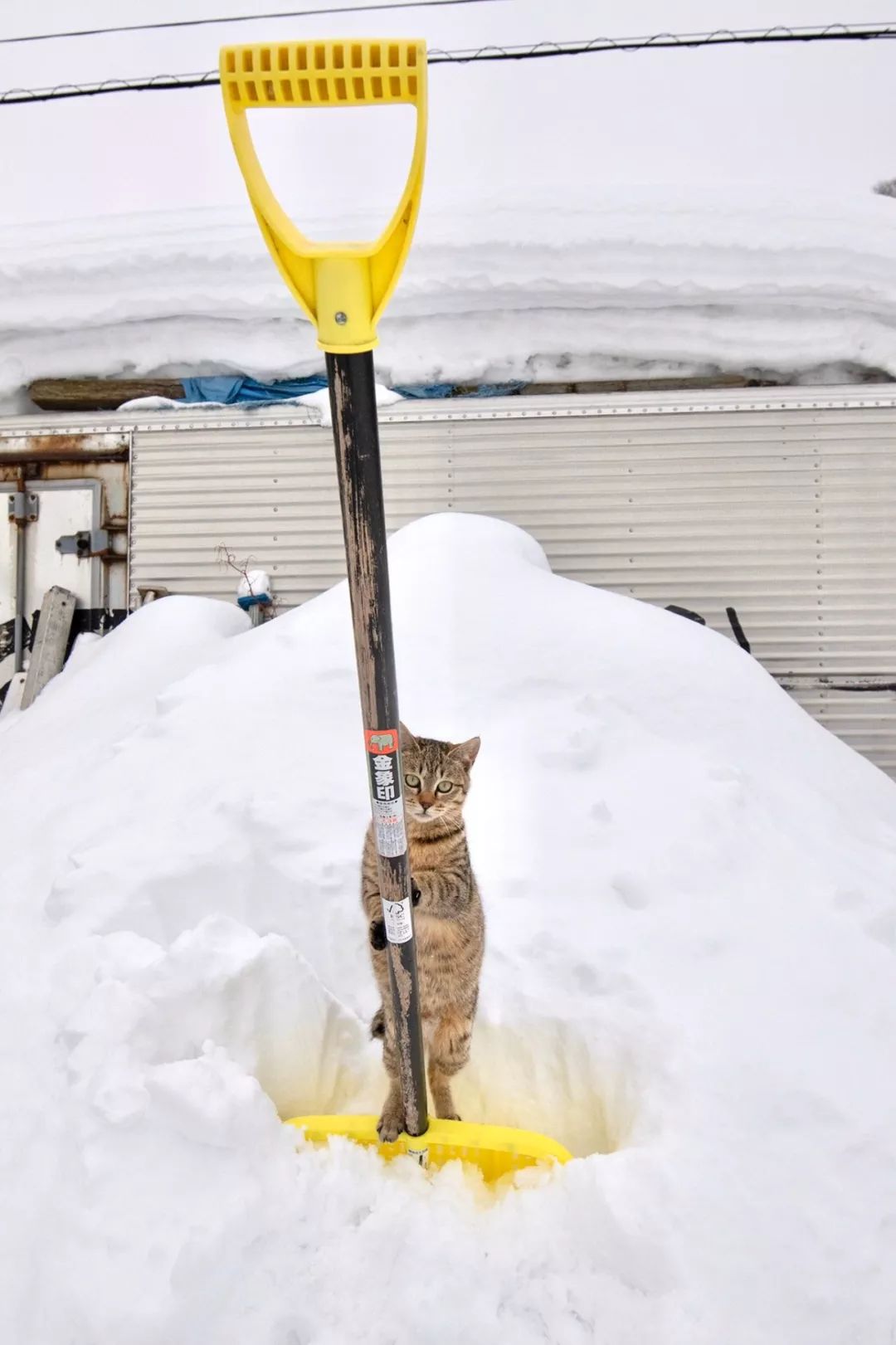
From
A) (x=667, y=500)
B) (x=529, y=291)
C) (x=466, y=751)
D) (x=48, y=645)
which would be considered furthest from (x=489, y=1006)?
(x=529, y=291)

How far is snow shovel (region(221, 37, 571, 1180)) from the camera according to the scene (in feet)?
3.44

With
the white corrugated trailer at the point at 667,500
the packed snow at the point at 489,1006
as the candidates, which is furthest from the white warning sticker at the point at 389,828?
the white corrugated trailer at the point at 667,500

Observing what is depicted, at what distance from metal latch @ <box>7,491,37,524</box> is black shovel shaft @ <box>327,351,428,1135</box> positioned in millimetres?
4917

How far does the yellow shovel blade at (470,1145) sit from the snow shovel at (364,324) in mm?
24

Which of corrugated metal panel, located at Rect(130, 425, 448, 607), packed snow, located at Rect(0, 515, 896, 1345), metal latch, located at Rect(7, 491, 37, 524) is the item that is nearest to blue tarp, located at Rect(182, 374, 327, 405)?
corrugated metal panel, located at Rect(130, 425, 448, 607)

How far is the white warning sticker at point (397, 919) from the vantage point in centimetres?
164

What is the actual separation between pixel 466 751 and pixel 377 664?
27.9 inches

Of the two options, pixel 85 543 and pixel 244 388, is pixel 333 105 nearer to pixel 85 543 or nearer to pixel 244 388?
pixel 244 388

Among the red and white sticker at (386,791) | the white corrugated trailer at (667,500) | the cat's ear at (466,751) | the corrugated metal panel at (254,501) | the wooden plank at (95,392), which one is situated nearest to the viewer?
the red and white sticker at (386,791)

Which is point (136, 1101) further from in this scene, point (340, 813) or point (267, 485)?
→ point (267, 485)

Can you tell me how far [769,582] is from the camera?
5.05 m

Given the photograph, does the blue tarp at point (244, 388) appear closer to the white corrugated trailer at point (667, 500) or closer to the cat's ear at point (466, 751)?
the white corrugated trailer at point (667, 500)

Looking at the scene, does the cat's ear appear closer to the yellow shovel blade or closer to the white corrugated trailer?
the yellow shovel blade

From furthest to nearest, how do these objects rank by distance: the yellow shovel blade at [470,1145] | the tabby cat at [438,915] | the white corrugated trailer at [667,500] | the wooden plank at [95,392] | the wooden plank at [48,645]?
the wooden plank at [95,392], the wooden plank at [48,645], the white corrugated trailer at [667,500], the tabby cat at [438,915], the yellow shovel blade at [470,1145]
